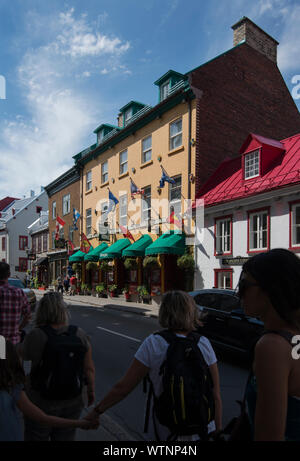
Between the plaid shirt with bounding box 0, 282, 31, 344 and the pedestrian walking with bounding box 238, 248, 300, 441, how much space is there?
3420 mm

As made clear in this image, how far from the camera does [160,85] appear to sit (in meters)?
19.6

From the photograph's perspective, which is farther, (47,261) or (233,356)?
(47,261)

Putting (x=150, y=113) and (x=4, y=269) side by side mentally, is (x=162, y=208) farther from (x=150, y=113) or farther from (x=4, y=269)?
(x=4, y=269)

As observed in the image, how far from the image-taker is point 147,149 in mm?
19750

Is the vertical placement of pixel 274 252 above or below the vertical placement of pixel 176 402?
above

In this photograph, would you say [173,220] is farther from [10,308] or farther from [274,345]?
[274,345]

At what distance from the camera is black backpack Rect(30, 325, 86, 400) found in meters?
2.54

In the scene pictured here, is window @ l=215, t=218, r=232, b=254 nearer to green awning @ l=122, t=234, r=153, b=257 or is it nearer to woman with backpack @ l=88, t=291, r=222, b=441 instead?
green awning @ l=122, t=234, r=153, b=257

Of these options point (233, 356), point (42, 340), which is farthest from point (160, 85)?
point (42, 340)

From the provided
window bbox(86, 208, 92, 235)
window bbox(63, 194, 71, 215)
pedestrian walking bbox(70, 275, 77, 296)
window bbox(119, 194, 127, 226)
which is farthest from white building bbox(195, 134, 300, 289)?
window bbox(63, 194, 71, 215)

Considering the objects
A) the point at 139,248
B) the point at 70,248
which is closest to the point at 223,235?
the point at 139,248
